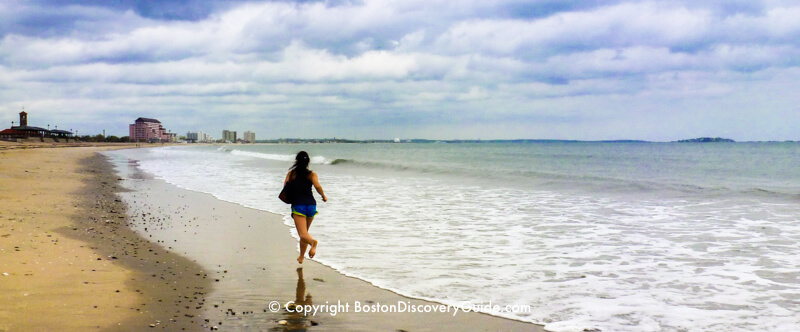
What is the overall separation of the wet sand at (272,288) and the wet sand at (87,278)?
281 millimetres

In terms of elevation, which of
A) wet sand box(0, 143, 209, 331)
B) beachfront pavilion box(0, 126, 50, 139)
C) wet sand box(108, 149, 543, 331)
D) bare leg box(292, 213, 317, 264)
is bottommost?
wet sand box(108, 149, 543, 331)

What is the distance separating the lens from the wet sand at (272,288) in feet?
15.1

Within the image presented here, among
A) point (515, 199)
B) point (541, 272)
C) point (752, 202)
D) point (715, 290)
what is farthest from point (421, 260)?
point (752, 202)

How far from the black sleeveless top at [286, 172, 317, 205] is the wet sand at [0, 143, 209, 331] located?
1541mm

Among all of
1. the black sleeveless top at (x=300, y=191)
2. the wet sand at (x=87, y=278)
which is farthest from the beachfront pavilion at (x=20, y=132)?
the black sleeveless top at (x=300, y=191)

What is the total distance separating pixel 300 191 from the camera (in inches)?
271

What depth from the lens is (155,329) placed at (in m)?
4.18

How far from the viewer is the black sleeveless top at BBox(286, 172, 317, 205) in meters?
6.82

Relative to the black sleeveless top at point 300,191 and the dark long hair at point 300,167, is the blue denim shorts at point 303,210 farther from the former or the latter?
the dark long hair at point 300,167

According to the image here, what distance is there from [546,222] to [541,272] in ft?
15.5

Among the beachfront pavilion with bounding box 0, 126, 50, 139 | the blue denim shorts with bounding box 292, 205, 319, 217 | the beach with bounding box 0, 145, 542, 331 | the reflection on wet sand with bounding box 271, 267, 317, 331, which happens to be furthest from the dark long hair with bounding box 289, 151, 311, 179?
the beachfront pavilion with bounding box 0, 126, 50, 139

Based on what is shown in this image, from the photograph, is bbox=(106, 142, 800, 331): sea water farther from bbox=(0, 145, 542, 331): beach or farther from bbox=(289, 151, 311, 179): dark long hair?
bbox=(289, 151, 311, 179): dark long hair

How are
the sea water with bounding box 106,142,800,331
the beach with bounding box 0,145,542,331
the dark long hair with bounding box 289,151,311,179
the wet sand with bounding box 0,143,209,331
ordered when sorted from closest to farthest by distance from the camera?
the wet sand with bounding box 0,143,209,331 → the beach with bounding box 0,145,542,331 → the sea water with bounding box 106,142,800,331 → the dark long hair with bounding box 289,151,311,179

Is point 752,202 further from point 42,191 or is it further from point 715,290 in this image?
point 42,191
